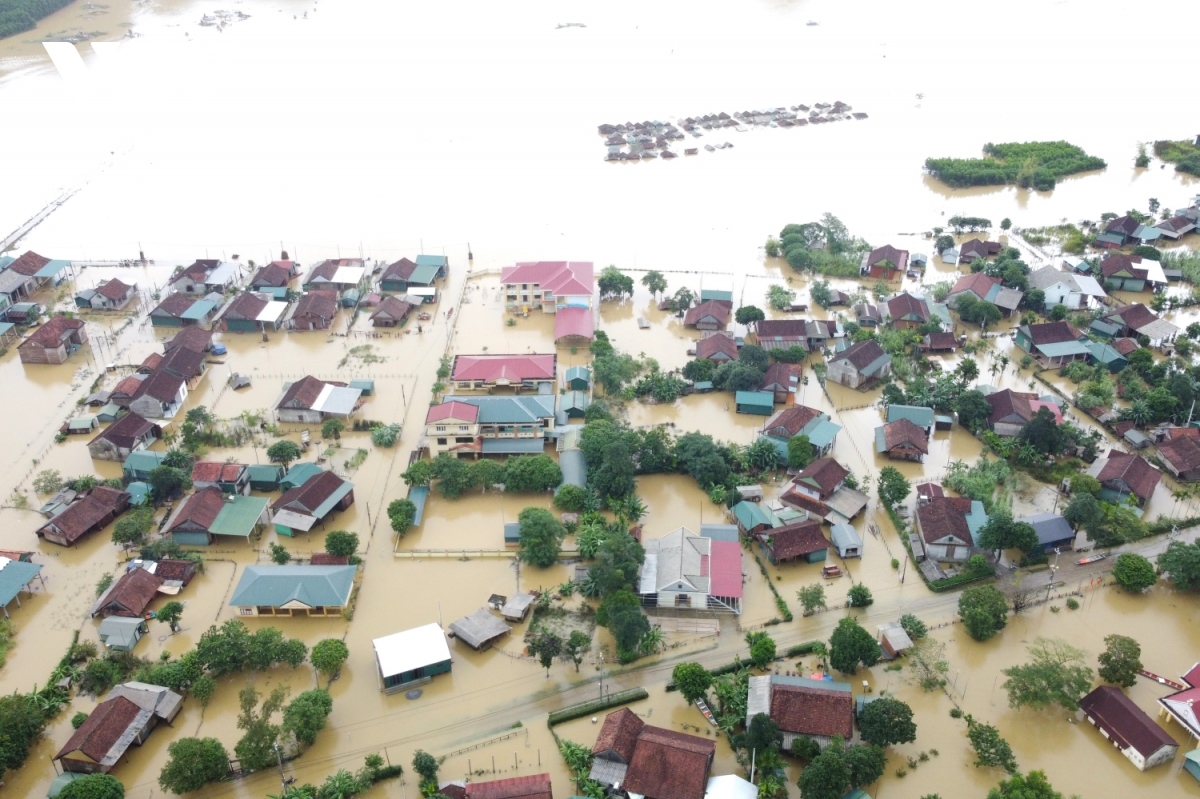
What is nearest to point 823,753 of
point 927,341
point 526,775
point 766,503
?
point 526,775

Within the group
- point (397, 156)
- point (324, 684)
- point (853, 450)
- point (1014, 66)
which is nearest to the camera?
point (324, 684)

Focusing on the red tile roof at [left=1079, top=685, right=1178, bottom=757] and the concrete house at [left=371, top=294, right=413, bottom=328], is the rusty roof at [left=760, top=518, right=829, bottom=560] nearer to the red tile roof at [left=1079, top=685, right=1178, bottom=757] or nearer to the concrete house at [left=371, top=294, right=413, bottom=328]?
the red tile roof at [left=1079, top=685, right=1178, bottom=757]

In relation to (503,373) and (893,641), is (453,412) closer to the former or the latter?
(503,373)

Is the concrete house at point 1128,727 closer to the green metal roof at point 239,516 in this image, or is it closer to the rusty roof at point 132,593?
the green metal roof at point 239,516

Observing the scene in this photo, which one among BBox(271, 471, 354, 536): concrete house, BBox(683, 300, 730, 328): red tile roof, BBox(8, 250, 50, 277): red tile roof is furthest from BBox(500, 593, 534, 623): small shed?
BBox(8, 250, 50, 277): red tile roof

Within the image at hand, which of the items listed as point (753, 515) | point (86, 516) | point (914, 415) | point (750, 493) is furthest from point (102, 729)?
point (914, 415)

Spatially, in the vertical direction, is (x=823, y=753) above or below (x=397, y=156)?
above

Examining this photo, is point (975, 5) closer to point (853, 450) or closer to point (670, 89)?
point (670, 89)
